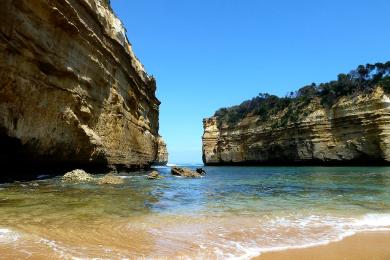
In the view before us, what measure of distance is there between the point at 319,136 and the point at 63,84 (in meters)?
41.4

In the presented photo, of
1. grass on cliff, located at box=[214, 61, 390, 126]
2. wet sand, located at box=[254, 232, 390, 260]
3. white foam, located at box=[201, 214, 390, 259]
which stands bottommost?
wet sand, located at box=[254, 232, 390, 260]

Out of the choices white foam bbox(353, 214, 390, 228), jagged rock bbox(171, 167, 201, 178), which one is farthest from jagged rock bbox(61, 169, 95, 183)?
white foam bbox(353, 214, 390, 228)

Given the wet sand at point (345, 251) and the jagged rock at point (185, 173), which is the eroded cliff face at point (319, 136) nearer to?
the jagged rock at point (185, 173)

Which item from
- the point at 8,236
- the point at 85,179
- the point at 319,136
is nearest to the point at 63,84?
the point at 85,179

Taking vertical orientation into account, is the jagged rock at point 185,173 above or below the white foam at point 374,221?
above

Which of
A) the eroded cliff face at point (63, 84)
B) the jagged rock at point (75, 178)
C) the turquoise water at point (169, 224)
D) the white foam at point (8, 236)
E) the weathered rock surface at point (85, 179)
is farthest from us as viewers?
the jagged rock at point (75, 178)

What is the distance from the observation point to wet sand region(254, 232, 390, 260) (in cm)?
529

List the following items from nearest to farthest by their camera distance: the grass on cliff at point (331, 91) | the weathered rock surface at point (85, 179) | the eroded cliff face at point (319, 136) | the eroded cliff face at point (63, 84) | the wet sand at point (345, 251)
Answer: the wet sand at point (345, 251)
the eroded cliff face at point (63, 84)
the weathered rock surface at point (85, 179)
the eroded cliff face at point (319, 136)
the grass on cliff at point (331, 91)

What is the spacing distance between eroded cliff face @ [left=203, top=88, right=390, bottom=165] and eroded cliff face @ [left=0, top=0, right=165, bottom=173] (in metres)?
30.7

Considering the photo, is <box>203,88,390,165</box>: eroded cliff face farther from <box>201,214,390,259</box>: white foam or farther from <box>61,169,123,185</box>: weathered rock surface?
<box>201,214,390,259</box>: white foam

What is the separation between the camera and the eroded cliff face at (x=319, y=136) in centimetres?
4425

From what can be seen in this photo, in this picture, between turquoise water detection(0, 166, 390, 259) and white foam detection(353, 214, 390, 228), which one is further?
white foam detection(353, 214, 390, 228)

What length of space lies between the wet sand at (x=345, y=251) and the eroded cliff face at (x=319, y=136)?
4115 centimetres

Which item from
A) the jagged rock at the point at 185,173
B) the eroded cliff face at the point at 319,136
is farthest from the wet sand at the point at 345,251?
the eroded cliff face at the point at 319,136
